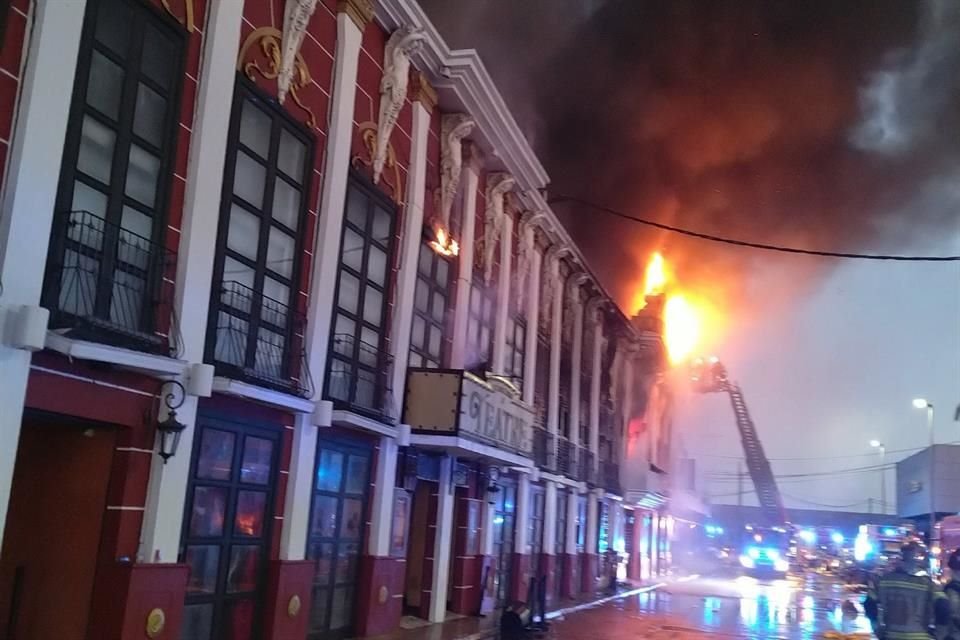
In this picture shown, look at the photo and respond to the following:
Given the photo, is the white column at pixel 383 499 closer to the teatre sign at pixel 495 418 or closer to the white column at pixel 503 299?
the teatre sign at pixel 495 418

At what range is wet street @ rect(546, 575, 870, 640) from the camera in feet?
57.4

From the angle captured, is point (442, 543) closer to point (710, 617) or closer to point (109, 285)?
point (710, 617)

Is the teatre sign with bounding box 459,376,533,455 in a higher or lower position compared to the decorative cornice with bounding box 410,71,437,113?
lower

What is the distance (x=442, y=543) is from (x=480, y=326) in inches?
195

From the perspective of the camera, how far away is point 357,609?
1371 centimetres

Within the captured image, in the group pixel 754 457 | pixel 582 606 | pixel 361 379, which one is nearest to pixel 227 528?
pixel 361 379

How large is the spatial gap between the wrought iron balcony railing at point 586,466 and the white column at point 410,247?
42.4 ft

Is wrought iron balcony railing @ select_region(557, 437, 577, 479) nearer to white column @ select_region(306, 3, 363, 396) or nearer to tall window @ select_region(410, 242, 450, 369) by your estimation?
tall window @ select_region(410, 242, 450, 369)

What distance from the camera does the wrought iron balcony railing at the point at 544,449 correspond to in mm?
22156

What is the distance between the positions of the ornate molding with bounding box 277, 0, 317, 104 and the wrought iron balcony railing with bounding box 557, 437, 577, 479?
14913 mm

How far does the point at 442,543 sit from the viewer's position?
54.4ft

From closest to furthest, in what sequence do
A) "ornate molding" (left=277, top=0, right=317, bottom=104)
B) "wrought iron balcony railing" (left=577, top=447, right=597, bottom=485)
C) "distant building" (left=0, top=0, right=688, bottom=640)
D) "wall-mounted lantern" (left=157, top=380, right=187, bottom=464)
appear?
"distant building" (left=0, top=0, right=688, bottom=640) → "wall-mounted lantern" (left=157, top=380, right=187, bottom=464) → "ornate molding" (left=277, top=0, right=317, bottom=104) → "wrought iron balcony railing" (left=577, top=447, right=597, bottom=485)

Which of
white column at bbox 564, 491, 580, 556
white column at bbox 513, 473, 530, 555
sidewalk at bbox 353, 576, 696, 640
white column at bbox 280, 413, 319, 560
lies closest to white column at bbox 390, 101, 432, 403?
white column at bbox 280, 413, 319, 560

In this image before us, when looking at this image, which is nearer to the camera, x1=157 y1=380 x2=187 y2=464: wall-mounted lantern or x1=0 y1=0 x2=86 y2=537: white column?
x1=0 y1=0 x2=86 y2=537: white column
